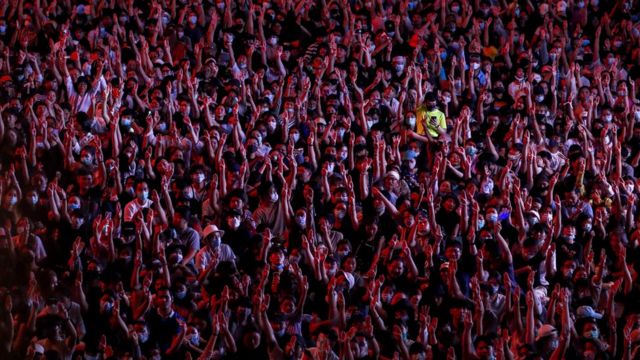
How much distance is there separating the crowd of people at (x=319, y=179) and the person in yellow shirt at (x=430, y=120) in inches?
1.0

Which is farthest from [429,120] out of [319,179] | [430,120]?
[319,179]

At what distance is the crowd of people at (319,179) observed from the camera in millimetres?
6348

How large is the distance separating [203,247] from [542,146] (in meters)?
2.96

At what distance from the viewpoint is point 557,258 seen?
7.16m

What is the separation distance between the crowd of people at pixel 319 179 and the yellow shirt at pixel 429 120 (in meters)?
0.03

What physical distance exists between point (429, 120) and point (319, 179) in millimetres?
1381

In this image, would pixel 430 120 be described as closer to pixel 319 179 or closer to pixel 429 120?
pixel 429 120

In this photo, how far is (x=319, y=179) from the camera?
7609 mm

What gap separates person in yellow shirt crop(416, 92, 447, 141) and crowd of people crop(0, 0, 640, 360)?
24mm

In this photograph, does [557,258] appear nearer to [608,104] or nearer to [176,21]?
[608,104]

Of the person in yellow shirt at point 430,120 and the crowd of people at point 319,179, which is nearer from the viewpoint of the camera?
the crowd of people at point 319,179

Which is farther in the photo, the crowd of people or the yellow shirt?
the yellow shirt

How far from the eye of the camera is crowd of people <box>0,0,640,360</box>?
20.8 feet

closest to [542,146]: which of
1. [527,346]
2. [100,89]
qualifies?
[527,346]
